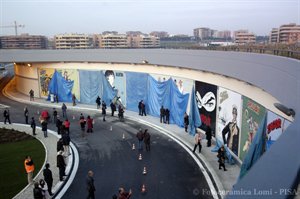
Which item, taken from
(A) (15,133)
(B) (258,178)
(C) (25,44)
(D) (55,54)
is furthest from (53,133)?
(C) (25,44)

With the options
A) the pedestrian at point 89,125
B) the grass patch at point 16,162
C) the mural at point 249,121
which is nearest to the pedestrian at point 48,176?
the grass patch at point 16,162

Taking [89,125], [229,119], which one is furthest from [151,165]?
[89,125]

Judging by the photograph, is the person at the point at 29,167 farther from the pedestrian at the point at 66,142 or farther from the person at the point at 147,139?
the person at the point at 147,139

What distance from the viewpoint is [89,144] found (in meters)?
19.9

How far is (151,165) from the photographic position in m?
16.2

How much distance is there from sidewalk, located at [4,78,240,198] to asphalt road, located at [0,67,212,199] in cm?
57

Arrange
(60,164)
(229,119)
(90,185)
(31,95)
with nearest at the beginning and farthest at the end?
(90,185)
(60,164)
(229,119)
(31,95)

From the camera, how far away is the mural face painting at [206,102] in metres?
19.9

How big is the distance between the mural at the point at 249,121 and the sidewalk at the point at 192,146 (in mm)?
1390

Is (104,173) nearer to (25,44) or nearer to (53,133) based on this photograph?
(53,133)

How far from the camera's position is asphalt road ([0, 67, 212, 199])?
13.2m

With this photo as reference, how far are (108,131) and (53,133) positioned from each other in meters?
4.00

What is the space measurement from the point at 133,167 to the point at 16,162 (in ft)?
20.8

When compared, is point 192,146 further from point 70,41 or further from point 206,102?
point 70,41
